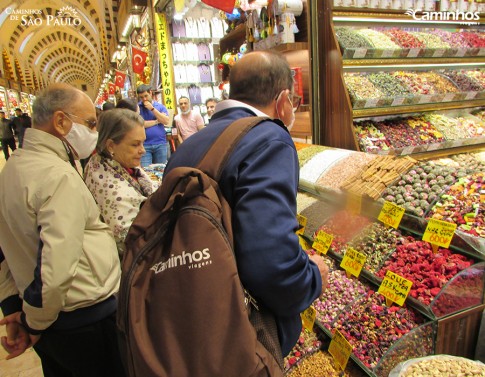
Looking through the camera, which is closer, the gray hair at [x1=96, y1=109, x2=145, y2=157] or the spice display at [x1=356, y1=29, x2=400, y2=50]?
the gray hair at [x1=96, y1=109, x2=145, y2=157]

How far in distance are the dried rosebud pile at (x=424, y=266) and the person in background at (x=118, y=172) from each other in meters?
1.41

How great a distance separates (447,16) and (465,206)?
10.3 ft

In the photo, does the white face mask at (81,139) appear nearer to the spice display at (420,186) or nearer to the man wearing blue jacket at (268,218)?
the man wearing blue jacket at (268,218)

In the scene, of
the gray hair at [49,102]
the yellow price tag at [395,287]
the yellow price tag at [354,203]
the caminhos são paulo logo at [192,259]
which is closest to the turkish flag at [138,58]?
the gray hair at [49,102]

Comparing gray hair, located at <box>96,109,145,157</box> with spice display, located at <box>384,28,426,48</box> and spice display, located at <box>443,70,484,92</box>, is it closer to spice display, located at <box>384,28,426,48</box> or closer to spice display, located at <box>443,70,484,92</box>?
spice display, located at <box>384,28,426,48</box>

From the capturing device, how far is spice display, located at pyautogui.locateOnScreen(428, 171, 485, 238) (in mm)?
1597

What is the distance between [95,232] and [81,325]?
0.43 m

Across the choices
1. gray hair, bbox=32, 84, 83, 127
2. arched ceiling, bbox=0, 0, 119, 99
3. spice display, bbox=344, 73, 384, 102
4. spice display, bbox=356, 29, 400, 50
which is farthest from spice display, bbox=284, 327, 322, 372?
arched ceiling, bbox=0, 0, 119, 99

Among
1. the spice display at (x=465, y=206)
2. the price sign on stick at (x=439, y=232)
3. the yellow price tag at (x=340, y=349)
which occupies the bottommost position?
the yellow price tag at (x=340, y=349)

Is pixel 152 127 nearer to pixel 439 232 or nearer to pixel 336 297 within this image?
pixel 336 297

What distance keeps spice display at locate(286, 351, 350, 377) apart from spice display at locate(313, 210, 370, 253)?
24.8 inches

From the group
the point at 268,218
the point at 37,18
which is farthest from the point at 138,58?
the point at 268,218

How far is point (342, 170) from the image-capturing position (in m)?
2.36

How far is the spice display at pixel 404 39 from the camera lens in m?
3.29
